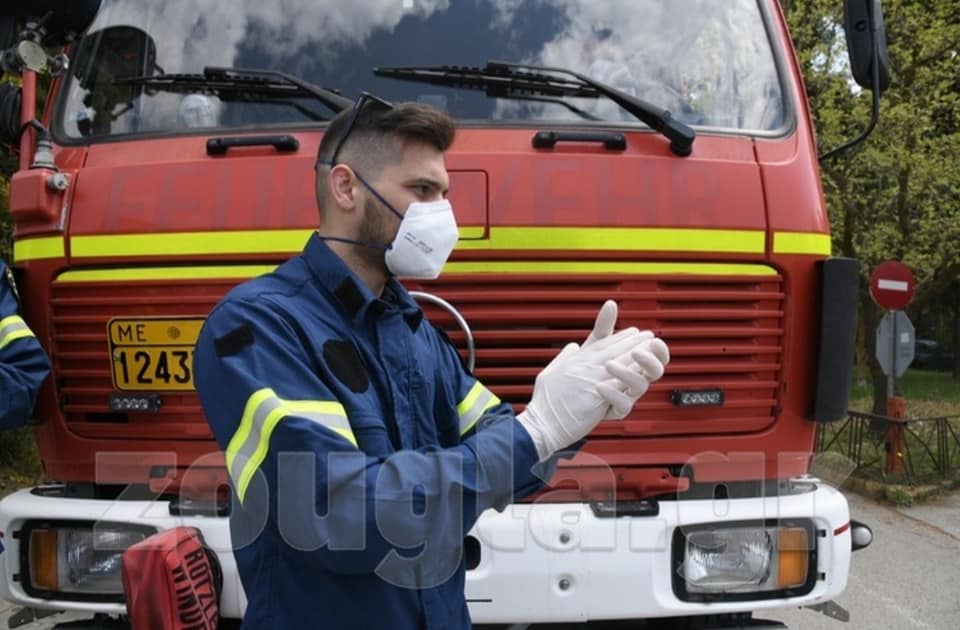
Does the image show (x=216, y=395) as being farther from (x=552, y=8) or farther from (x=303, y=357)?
(x=552, y=8)

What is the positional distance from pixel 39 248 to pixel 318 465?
1.77 metres

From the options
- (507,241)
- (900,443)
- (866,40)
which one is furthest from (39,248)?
(900,443)

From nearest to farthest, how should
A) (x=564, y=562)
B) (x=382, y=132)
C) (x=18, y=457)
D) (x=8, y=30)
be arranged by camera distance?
(x=382, y=132) < (x=564, y=562) < (x=8, y=30) < (x=18, y=457)

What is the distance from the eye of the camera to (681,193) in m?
2.78

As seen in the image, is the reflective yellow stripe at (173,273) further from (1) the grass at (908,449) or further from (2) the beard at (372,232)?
(1) the grass at (908,449)

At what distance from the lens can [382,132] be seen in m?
1.87

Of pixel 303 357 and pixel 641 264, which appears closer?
pixel 303 357

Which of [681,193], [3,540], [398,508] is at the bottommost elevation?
[3,540]

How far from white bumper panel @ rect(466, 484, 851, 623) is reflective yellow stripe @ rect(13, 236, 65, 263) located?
1527 mm

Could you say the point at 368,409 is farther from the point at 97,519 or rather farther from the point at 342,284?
the point at 97,519

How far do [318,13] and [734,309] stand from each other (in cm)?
166

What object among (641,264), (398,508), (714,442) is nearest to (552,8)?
(641,264)

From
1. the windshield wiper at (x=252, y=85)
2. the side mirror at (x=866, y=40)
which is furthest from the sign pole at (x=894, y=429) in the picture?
the windshield wiper at (x=252, y=85)

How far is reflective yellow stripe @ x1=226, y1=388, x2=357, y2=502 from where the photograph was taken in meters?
1.61
